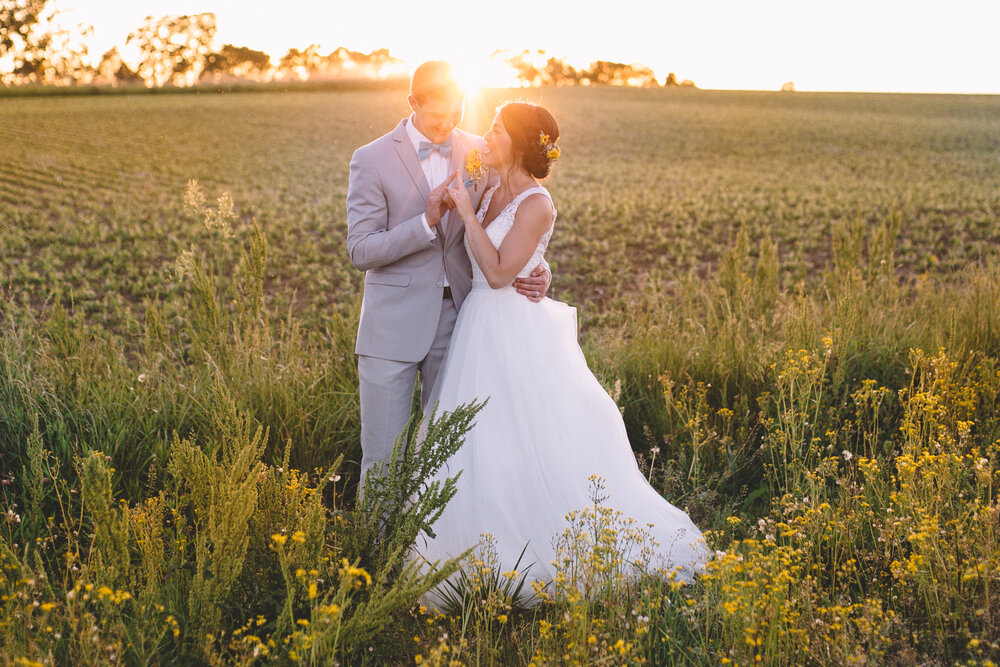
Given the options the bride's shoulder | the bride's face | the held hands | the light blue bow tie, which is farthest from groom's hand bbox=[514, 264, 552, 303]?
the light blue bow tie

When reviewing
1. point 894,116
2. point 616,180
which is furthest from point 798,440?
point 894,116

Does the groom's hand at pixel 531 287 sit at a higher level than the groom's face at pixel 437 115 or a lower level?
lower

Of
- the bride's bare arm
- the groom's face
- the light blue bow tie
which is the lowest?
the bride's bare arm

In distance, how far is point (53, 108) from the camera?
39750 millimetres

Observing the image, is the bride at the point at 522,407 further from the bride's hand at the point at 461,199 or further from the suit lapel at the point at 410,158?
the suit lapel at the point at 410,158

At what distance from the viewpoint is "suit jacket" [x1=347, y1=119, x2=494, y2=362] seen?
11.9 feet

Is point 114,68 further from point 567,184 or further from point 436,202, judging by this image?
point 436,202

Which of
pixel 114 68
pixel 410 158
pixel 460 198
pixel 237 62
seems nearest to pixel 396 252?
pixel 460 198

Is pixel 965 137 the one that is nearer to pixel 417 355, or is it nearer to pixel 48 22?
pixel 417 355

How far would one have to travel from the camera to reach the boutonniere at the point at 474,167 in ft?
11.4

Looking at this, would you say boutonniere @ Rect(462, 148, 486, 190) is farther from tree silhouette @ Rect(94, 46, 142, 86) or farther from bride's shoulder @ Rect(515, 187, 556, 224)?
tree silhouette @ Rect(94, 46, 142, 86)

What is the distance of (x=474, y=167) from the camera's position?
3.48 metres

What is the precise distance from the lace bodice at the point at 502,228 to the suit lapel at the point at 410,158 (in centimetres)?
32

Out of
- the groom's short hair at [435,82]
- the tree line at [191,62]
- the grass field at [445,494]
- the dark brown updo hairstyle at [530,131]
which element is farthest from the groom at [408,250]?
the tree line at [191,62]
